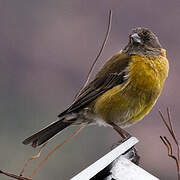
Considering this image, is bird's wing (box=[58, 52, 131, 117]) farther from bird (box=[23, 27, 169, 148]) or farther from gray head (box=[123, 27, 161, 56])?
gray head (box=[123, 27, 161, 56])

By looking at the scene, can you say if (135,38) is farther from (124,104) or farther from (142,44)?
(124,104)

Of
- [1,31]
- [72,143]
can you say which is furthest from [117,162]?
[1,31]

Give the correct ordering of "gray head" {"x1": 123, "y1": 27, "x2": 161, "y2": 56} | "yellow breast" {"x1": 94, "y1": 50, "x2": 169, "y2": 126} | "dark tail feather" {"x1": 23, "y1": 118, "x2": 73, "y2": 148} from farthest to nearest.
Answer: "gray head" {"x1": 123, "y1": 27, "x2": 161, "y2": 56} < "yellow breast" {"x1": 94, "y1": 50, "x2": 169, "y2": 126} < "dark tail feather" {"x1": 23, "y1": 118, "x2": 73, "y2": 148}

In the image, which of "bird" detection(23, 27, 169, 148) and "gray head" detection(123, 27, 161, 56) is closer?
"bird" detection(23, 27, 169, 148)

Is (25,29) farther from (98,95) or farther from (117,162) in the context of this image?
(117,162)

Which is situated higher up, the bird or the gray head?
the gray head

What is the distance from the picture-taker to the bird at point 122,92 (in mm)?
5184

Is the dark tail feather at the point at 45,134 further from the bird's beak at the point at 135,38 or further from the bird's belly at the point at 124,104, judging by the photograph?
the bird's beak at the point at 135,38

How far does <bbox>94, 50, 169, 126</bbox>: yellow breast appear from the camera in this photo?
517cm

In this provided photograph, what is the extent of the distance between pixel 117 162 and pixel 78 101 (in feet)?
6.19

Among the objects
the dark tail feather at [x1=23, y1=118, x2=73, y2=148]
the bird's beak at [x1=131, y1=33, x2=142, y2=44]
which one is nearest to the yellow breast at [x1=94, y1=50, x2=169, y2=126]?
the bird's beak at [x1=131, y1=33, x2=142, y2=44]

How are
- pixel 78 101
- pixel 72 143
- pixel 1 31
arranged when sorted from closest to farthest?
pixel 78 101
pixel 72 143
pixel 1 31

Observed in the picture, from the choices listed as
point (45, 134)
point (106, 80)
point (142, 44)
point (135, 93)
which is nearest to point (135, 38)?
point (142, 44)

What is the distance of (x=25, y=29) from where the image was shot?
8.37m
